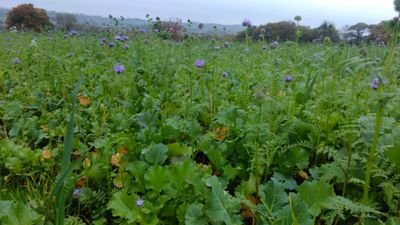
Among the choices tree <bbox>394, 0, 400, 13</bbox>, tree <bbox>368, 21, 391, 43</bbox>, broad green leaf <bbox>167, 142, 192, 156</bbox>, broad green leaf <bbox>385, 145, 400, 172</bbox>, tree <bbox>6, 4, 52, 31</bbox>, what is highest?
tree <bbox>394, 0, 400, 13</bbox>

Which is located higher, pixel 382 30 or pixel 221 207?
pixel 382 30

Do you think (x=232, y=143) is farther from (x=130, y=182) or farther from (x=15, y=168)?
(x=15, y=168)

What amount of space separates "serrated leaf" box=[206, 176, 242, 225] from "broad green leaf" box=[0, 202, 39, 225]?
2.20ft

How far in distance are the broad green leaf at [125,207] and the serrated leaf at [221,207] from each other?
30 centimetres

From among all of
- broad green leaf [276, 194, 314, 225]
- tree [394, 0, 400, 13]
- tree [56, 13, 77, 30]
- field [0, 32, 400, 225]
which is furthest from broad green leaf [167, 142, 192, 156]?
tree [56, 13, 77, 30]

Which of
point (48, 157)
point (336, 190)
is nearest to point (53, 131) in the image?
point (48, 157)

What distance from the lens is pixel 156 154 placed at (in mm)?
1913

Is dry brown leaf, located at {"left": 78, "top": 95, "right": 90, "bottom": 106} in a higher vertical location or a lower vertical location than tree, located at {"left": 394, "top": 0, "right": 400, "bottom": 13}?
lower

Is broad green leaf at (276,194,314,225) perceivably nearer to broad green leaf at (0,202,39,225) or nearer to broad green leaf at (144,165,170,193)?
broad green leaf at (144,165,170,193)

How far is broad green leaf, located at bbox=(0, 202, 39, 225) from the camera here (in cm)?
152

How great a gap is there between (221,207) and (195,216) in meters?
0.11

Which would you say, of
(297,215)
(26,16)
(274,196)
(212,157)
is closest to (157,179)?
(212,157)

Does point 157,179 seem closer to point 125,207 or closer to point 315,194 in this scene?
point 125,207

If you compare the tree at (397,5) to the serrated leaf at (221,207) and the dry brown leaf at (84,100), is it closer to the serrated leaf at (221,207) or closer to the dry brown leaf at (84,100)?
the serrated leaf at (221,207)
